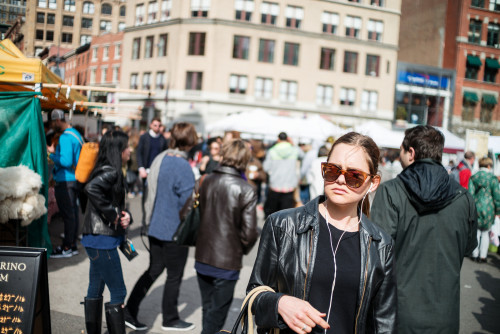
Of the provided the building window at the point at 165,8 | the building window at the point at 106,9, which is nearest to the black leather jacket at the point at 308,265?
the building window at the point at 106,9

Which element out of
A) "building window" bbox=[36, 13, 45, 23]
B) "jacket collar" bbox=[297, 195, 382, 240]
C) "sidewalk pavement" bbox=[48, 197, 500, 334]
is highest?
"building window" bbox=[36, 13, 45, 23]

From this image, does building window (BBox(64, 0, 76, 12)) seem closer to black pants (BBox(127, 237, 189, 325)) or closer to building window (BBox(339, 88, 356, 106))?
black pants (BBox(127, 237, 189, 325))

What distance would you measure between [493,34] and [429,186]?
46.2 meters

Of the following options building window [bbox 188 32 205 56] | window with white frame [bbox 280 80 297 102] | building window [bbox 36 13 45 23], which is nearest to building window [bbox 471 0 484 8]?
window with white frame [bbox 280 80 297 102]

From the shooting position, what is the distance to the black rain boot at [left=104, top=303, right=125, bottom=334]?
3.98 m

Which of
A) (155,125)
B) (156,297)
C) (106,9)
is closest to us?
(156,297)

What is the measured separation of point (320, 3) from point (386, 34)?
7004 mm

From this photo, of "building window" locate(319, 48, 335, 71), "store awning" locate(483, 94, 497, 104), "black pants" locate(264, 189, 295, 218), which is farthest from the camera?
"store awning" locate(483, 94, 497, 104)

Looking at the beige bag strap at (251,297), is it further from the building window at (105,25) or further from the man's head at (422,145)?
the building window at (105,25)

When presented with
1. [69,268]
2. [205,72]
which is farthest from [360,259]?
[205,72]

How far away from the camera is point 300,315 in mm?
1872

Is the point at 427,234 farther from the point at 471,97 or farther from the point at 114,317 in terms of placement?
the point at 471,97

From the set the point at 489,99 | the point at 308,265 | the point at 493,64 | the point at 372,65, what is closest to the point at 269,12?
the point at 372,65

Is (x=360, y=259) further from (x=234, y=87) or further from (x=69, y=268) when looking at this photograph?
(x=234, y=87)
